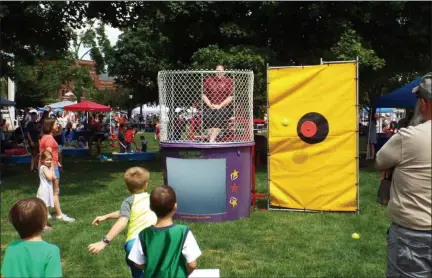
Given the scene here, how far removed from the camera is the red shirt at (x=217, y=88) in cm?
804

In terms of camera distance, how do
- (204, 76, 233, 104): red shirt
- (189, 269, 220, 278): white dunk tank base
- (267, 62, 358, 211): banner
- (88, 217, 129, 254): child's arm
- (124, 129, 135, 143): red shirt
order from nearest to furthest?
(88, 217, 129, 254): child's arm < (189, 269, 220, 278): white dunk tank base < (204, 76, 233, 104): red shirt < (267, 62, 358, 211): banner < (124, 129, 135, 143): red shirt

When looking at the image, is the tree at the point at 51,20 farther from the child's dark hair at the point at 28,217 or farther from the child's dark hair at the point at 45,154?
the child's dark hair at the point at 28,217

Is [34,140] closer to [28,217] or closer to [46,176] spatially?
[46,176]

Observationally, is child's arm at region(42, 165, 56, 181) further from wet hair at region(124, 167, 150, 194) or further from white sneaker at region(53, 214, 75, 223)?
wet hair at region(124, 167, 150, 194)

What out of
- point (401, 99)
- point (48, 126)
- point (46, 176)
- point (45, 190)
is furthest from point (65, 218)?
point (401, 99)

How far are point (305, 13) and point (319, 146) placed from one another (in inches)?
296

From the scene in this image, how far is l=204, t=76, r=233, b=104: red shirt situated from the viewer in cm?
804

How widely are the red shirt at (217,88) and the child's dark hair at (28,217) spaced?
514 centimetres

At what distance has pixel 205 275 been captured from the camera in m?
4.83

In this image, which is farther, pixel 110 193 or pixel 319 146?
pixel 110 193

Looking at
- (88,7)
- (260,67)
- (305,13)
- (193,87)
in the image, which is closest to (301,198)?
(193,87)

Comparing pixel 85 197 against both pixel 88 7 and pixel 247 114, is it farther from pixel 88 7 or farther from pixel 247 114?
pixel 88 7

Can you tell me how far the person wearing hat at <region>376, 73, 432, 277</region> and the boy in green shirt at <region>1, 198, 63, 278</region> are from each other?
2.22 m

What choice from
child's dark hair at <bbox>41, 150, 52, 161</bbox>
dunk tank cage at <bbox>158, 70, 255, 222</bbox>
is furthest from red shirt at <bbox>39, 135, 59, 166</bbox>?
dunk tank cage at <bbox>158, 70, 255, 222</bbox>
